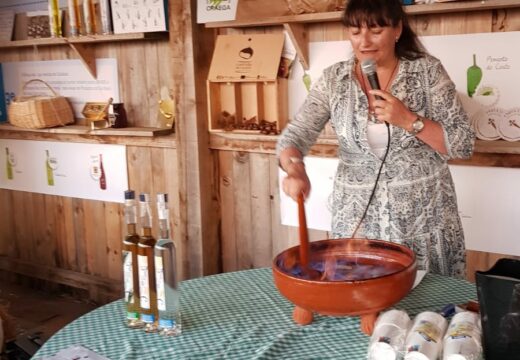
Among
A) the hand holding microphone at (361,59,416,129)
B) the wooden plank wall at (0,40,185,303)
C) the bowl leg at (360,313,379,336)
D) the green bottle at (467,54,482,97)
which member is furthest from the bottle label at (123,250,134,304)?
the wooden plank wall at (0,40,185,303)

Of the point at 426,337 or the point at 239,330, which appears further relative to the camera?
the point at 239,330

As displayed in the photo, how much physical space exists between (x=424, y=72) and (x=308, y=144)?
393 millimetres

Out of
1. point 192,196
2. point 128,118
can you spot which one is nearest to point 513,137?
point 192,196

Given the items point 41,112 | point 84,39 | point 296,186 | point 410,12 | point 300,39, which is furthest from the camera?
point 41,112

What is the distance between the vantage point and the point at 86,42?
12.1 ft

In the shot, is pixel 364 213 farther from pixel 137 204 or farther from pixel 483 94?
pixel 483 94

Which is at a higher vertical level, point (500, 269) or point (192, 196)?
point (500, 269)

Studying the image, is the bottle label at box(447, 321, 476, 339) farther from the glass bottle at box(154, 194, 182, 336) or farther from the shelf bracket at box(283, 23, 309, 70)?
the shelf bracket at box(283, 23, 309, 70)

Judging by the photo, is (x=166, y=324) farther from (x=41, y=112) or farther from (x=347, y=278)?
(x=41, y=112)

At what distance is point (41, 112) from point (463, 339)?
3.17 meters

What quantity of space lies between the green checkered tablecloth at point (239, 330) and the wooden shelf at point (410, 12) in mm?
1168

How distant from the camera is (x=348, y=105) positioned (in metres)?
1.91

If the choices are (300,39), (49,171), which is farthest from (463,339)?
(49,171)

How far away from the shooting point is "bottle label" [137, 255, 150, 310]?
56.7 inches
